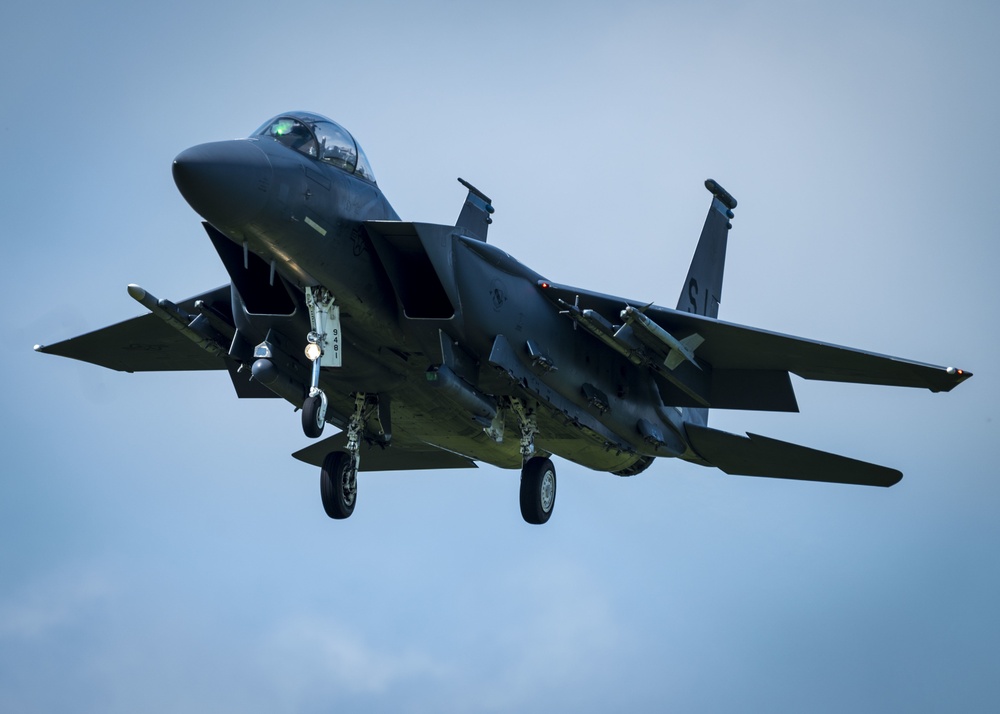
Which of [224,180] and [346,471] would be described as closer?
[224,180]

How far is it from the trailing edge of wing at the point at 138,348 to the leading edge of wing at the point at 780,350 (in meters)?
5.41

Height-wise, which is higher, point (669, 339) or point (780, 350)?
point (780, 350)

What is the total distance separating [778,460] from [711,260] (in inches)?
156

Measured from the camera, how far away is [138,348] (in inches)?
792

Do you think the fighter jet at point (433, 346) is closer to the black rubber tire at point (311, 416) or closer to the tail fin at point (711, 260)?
the black rubber tire at point (311, 416)

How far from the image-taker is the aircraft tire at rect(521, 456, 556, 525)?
708 inches

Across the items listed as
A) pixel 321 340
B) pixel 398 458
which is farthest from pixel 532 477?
pixel 321 340

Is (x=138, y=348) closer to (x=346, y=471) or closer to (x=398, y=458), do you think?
(x=398, y=458)

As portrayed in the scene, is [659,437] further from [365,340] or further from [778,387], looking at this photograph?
[365,340]

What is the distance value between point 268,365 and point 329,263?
1333 mm

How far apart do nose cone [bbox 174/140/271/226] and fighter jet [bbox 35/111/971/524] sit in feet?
0.06

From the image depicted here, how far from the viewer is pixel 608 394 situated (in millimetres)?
Result: 18297

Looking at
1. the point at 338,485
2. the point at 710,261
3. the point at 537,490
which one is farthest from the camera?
the point at 710,261

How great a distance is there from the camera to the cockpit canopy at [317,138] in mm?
15234
